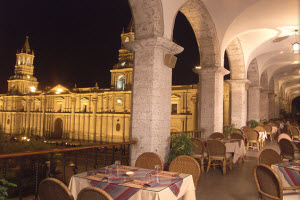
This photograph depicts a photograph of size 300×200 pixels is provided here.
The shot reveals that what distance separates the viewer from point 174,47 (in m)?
5.36

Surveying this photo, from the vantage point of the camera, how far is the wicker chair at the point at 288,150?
642 cm

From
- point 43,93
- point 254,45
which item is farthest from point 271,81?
point 43,93

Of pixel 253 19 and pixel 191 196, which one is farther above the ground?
pixel 253 19

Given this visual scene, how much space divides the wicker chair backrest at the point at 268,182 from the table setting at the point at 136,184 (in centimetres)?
87

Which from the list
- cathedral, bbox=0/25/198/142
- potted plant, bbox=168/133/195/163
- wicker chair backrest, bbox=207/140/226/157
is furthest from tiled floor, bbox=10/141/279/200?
cathedral, bbox=0/25/198/142

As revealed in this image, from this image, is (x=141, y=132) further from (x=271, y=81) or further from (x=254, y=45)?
(x=271, y=81)

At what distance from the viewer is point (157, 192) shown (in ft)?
7.72

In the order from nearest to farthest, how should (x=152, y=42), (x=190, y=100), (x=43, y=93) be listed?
(x=152, y=42), (x=190, y=100), (x=43, y=93)

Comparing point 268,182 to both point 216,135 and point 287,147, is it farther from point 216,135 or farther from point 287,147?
point 216,135

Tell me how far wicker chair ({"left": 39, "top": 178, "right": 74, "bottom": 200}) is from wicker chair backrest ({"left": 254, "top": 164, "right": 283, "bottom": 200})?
7.25 ft

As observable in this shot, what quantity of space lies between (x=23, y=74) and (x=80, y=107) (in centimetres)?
1498

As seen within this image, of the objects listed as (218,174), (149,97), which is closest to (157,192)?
(149,97)

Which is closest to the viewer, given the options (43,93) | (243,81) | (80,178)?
(80,178)

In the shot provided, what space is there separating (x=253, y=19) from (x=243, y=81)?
321cm
